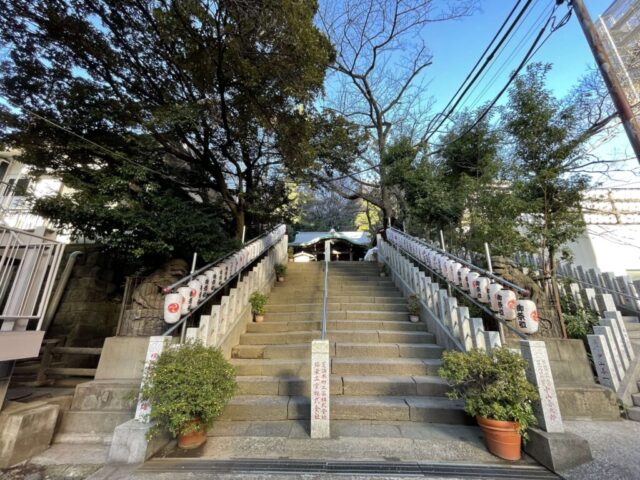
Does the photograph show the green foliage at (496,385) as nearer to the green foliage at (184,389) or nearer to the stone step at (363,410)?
the stone step at (363,410)

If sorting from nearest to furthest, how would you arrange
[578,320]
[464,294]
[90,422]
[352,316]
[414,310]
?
[90,422]
[464,294]
[578,320]
[414,310]
[352,316]

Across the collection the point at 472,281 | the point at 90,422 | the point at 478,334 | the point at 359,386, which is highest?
the point at 472,281

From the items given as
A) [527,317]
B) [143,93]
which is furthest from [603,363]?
[143,93]

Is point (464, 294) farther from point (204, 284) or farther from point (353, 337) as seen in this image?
point (204, 284)

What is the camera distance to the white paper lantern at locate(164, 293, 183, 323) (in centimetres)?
369

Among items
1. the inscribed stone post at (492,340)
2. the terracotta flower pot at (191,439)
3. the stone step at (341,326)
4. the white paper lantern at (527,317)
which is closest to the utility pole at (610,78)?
the white paper lantern at (527,317)

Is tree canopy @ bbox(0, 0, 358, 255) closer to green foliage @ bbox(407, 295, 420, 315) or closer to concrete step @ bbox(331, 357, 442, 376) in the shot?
concrete step @ bbox(331, 357, 442, 376)

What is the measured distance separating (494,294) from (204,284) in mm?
4547

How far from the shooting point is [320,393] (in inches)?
121

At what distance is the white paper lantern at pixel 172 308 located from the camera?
3.69m

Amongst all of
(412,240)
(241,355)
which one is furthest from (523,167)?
(241,355)

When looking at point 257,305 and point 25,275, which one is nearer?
point 25,275

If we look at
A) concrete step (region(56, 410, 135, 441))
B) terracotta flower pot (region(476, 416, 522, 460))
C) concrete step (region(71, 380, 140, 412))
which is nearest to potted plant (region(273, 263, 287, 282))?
concrete step (region(71, 380, 140, 412))

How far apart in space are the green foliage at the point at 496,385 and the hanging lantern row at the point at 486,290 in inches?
31.7
